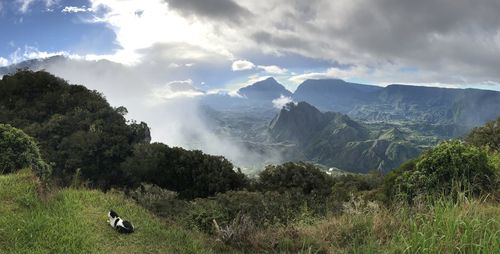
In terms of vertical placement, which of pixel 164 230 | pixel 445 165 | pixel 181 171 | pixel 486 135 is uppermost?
pixel 486 135

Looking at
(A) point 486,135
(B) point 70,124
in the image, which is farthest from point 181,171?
(A) point 486,135

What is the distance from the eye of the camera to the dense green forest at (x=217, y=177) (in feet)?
30.5

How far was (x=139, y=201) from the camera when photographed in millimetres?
15414

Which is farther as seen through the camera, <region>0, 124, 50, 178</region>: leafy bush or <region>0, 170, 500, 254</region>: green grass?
<region>0, 124, 50, 178</region>: leafy bush

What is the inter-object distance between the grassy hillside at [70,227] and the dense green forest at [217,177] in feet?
3.18

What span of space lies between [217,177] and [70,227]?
153ft

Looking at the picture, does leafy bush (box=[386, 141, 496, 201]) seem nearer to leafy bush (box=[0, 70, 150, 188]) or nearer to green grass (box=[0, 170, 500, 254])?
green grass (box=[0, 170, 500, 254])

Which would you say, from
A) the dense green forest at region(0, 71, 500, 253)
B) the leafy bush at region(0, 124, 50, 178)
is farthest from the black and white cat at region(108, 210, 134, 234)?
the leafy bush at region(0, 124, 50, 178)

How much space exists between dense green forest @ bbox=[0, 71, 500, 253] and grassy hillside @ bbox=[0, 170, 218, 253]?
38.2 inches

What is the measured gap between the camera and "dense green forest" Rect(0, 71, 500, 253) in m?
9.29

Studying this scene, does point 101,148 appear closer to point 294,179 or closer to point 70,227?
point 294,179

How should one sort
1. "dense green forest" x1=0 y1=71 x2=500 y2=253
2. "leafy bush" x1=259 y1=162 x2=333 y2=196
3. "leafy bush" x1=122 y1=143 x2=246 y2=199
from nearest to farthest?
"dense green forest" x1=0 y1=71 x2=500 y2=253 < "leafy bush" x1=259 y1=162 x2=333 y2=196 < "leafy bush" x1=122 y1=143 x2=246 y2=199

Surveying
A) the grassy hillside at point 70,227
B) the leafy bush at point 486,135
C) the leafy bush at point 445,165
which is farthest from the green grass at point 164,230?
the leafy bush at point 486,135

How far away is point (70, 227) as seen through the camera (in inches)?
375
